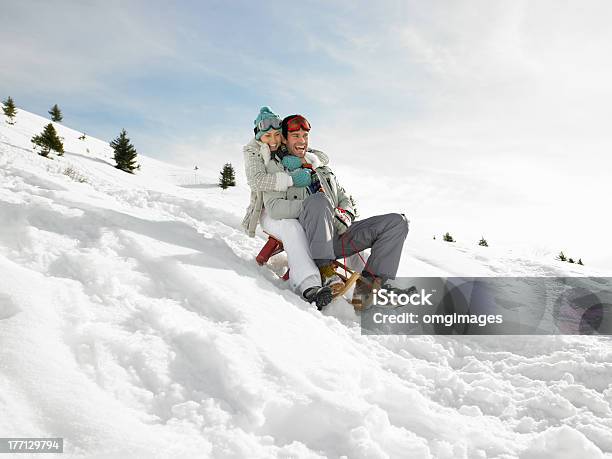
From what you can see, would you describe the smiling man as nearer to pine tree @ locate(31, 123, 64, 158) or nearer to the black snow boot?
the black snow boot

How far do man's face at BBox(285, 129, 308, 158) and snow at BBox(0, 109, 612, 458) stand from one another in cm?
134

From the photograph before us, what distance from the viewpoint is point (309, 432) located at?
1761 millimetres

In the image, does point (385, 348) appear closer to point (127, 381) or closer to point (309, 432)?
point (309, 432)

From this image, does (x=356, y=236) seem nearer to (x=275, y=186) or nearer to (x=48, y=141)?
(x=275, y=186)

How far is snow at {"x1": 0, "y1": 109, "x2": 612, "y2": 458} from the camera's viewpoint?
5.17ft

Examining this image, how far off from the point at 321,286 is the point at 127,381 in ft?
6.41

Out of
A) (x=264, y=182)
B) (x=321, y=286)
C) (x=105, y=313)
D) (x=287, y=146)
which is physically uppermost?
(x=287, y=146)

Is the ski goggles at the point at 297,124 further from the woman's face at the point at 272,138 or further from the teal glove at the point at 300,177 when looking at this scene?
the teal glove at the point at 300,177

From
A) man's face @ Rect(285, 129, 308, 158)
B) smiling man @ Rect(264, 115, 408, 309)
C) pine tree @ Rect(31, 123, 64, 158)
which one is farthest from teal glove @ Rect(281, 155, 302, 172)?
pine tree @ Rect(31, 123, 64, 158)

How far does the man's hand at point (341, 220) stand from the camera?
159 inches

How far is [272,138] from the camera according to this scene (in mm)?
4250

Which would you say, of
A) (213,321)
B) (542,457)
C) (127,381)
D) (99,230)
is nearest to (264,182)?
(99,230)

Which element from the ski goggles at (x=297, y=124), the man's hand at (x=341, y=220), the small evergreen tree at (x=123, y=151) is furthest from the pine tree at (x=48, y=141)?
the man's hand at (x=341, y=220)

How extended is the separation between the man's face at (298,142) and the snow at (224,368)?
1.34 metres
